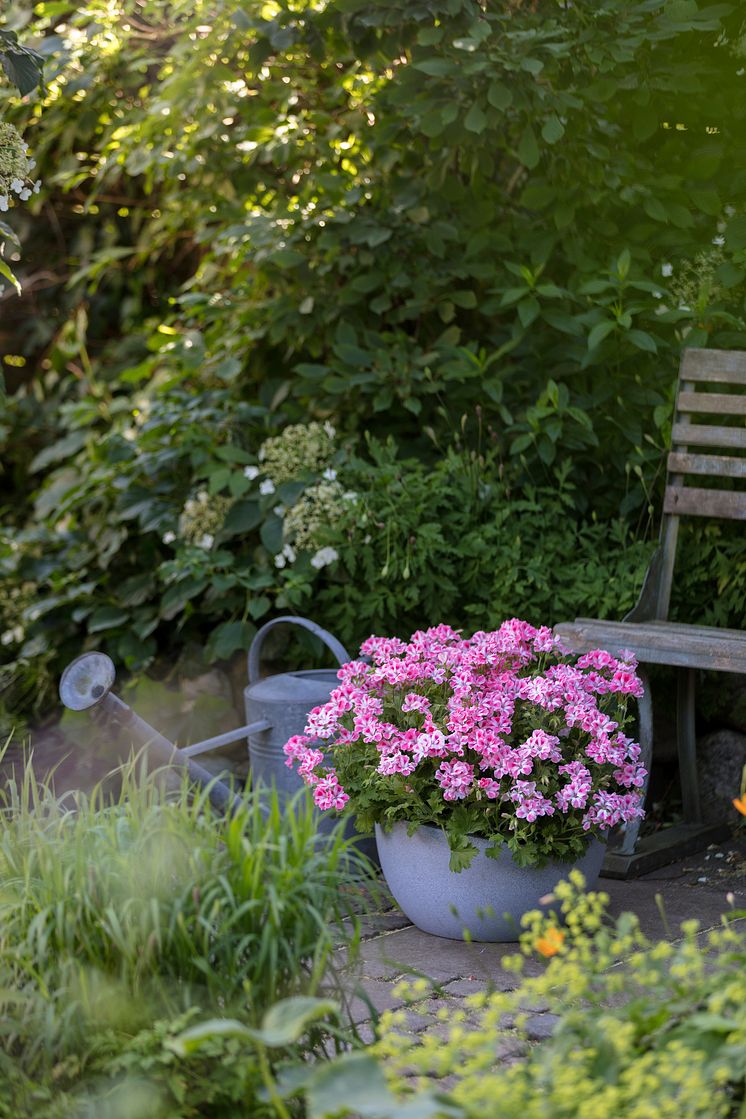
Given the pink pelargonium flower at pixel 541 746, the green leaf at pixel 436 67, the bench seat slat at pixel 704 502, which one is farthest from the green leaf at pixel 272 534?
the pink pelargonium flower at pixel 541 746

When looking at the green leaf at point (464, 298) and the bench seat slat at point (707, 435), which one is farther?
the green leaf at point (464, 298)

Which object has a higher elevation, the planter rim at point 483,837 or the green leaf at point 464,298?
the green leaf at point 464,298

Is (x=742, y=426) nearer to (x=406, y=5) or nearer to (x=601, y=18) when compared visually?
(x=601, y=18)

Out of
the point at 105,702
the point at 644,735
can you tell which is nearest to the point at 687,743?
the point at 644,735

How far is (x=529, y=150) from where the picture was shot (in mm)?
3779

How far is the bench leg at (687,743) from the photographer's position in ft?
11.5

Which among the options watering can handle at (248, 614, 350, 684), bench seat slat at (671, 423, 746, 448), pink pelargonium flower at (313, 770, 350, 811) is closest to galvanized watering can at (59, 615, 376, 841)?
watering can handle at (248, 614, 350, 684)

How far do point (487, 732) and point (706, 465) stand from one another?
1.30m

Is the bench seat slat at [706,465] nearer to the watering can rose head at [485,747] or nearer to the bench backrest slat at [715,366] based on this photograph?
the bench backrest slat at [715,366]

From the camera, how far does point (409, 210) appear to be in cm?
423

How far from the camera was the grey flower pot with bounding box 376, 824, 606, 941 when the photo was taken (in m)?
2.71

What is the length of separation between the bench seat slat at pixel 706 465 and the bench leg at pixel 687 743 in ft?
1.79

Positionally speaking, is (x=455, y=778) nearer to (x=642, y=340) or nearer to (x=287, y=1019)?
(x=287, y=1019)

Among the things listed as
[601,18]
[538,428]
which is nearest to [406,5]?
[601,18]
